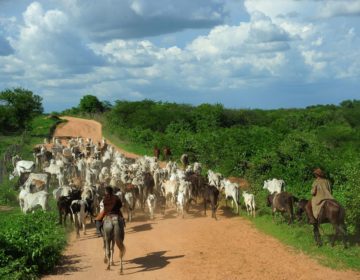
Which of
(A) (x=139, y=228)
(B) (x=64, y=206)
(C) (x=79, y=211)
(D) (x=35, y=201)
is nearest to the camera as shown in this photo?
(C) (x=79, y=211)

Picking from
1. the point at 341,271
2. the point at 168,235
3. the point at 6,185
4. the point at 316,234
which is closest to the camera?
the point at 341,271

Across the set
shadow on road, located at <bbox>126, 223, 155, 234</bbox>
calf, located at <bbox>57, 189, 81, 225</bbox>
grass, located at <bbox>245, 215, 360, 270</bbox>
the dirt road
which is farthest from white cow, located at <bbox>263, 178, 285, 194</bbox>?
calf, located at <bbox>57, 189, 81, 225</bbox>

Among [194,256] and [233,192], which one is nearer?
[194,256]

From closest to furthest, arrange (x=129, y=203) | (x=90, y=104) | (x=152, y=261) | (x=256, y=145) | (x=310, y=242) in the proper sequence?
(x=152, y=261), (x=310, y=242), (x=129, y=203), (x=256, y=145), (x=90, y=104)

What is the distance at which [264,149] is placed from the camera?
2452 cm

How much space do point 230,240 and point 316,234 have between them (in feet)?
7.52

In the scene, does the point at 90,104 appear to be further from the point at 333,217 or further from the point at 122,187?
the point at 333,217

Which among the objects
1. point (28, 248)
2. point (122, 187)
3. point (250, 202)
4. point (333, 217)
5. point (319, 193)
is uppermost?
point (122, 187)

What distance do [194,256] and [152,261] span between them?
1051mm

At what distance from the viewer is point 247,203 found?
17266 millimetres

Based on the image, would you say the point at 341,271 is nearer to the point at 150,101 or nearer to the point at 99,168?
the point at 99,168

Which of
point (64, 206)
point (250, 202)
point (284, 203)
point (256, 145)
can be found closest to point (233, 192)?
point (250, 202)

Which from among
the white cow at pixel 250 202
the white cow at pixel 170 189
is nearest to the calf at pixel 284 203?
the white cow at pixel 250 202

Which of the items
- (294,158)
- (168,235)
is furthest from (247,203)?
(294,158)
